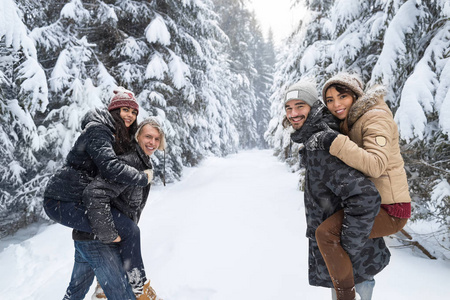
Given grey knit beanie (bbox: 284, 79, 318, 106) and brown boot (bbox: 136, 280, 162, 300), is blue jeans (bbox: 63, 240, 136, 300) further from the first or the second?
grey knit beanie (bbox: 284, 79, 318, 106)

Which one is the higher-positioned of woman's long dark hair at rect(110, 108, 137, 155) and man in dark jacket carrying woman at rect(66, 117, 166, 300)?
woman's long dark hair at rect(110, 108, 137, 155)

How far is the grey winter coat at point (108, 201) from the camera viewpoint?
2.03 metres

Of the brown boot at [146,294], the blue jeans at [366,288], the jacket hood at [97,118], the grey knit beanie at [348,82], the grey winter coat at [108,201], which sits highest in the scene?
the grey knit beanie at [348,82]

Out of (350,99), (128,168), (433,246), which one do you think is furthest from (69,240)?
(433,246)

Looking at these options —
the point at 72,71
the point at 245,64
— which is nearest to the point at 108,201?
the point at 72,71

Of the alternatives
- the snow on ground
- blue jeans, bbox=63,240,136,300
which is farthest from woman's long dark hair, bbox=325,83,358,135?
blue jeans, bbox=63,240,136,300

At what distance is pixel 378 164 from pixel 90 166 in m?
2.33

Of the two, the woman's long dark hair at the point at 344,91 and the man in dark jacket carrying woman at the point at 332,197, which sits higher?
the woman's long dark hair at the point at 344,91

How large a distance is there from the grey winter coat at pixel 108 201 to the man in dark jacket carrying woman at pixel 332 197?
5.12 feet

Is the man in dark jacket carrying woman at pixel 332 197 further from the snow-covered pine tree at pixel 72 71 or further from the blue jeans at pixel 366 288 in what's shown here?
the snow-covered pine tree at pixel 72 71

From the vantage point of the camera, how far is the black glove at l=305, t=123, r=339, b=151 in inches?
69.0

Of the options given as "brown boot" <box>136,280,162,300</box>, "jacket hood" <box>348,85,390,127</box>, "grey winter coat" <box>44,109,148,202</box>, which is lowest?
"brown boot" <box>136,280,162,300</box>

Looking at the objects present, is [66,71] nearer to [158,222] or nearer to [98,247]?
[158,222]

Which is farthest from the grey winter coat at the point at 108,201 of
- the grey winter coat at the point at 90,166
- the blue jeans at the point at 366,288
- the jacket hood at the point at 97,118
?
the blue jeans at the point at 366,288
